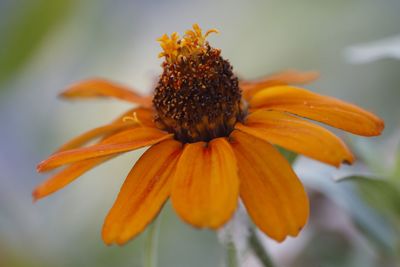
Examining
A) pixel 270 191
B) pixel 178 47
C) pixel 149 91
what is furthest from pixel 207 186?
pixel 149 91

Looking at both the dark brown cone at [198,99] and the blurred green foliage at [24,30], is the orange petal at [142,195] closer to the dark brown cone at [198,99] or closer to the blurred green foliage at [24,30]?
the dark brown cone at [198,99]

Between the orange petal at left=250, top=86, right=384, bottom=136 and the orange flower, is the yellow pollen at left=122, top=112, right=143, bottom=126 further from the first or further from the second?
the orange petal at left=250, top=86, right=384, bottom=136

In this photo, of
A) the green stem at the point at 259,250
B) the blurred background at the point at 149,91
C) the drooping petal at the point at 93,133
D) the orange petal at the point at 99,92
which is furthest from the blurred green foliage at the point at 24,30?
the green stem at the point at 259,250

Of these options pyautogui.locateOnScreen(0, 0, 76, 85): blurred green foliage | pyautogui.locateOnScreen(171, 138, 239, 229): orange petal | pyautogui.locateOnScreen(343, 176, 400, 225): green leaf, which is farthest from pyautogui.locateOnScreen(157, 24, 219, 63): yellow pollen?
pyautogui.locateOnScreen(0, 0, 76, 85): blurred green foliage

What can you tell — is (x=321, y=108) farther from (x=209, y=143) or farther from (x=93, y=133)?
(x=93, y=133)

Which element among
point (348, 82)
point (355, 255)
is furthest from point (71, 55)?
point (355, 255)

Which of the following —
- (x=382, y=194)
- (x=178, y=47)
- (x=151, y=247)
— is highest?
(x=178, y=47)

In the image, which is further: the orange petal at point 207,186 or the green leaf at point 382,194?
the green leaf at point 382,194
